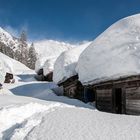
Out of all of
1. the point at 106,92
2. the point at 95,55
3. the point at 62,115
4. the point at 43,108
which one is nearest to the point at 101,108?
the point at 106,92

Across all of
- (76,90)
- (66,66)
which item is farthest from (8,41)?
(76,90)

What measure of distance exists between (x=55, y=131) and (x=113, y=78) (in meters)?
6.29

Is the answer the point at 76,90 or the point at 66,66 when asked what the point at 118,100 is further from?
the point at 66,66

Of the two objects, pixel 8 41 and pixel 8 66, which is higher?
pixel 8 41

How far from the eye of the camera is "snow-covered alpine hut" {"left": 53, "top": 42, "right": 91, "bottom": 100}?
2014 centimetres

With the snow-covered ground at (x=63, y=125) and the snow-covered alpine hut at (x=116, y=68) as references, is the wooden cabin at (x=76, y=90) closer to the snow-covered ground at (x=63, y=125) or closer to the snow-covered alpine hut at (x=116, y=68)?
the snow-covered alpine hut at (x=116, y=68)

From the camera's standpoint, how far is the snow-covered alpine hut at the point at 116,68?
12.2 m

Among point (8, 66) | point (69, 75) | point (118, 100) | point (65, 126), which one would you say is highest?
point (8, 66)

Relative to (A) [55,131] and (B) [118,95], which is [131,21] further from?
(A) [55,131]

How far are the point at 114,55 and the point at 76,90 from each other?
7586 mm

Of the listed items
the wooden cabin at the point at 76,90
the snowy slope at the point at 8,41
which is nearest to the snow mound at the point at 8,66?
the wooden cabin at the point at 76,90

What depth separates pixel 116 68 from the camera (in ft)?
41.5

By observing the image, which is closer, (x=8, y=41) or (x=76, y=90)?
(x=76, y=90)

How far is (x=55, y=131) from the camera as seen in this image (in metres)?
7.12
